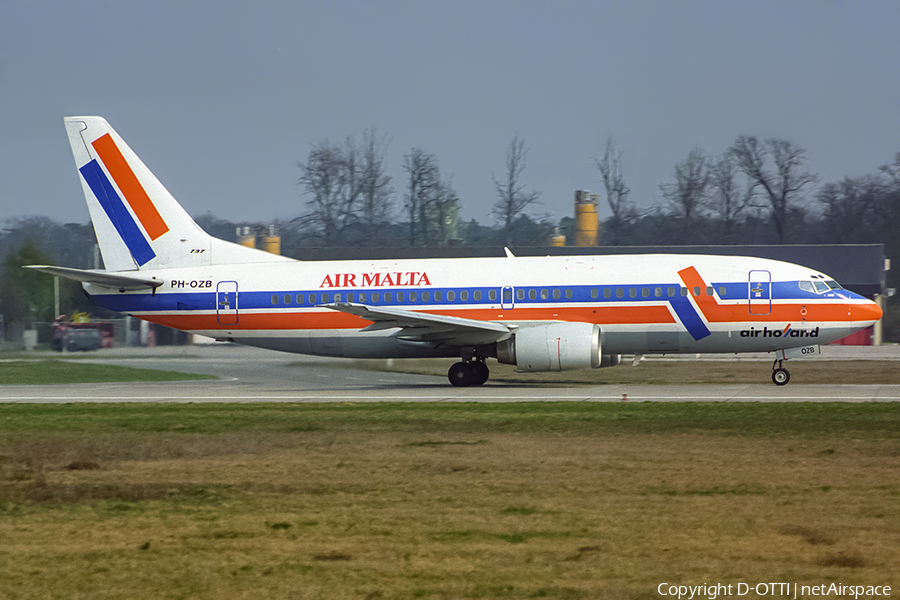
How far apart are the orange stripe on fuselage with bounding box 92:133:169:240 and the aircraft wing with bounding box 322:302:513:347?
22.2 feet

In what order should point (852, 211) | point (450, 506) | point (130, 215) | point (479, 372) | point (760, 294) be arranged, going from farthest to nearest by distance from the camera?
point (852, 211) < point (130, 215) < point (479, 372) < point (760, 294) < point (450, 506)

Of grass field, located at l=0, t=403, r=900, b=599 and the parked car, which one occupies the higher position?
the parked car

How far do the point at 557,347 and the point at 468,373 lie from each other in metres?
3.62

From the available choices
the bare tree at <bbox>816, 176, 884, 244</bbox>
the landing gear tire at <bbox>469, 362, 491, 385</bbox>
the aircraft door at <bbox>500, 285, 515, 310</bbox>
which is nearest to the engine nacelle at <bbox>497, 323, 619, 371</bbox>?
the aircraft door at <bbox>500, 285, 515, 310</bbox>

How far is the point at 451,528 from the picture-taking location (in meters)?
9.23

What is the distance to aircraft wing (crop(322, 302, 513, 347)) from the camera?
25609mm

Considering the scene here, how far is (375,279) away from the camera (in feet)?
92.4

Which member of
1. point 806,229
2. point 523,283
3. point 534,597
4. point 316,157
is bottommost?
point 534,597

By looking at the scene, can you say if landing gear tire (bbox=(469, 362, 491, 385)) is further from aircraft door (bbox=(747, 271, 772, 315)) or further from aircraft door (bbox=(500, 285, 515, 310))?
aircraft door (bbox=(747, 271, 772, 315))

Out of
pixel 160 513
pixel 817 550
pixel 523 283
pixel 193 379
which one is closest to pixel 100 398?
pixel 193 379

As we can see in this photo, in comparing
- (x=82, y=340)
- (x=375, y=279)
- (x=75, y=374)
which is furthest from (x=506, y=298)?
(x=82, y=340)

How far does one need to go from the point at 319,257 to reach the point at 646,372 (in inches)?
1463

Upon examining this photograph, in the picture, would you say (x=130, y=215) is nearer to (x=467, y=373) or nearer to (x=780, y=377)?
(x=467, y=373)

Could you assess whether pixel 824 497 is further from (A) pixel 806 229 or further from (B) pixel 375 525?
(A) pixel 806 229
